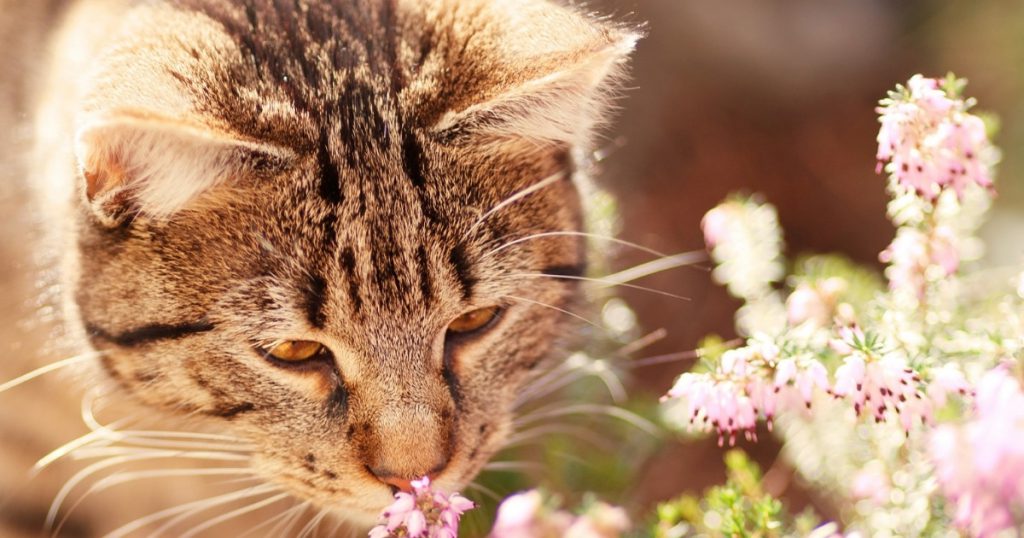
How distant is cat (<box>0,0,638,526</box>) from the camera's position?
0.92 metres

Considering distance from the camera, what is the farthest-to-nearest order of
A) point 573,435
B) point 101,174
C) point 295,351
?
point 573,435, point 295,351, point 101,174

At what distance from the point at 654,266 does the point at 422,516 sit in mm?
1126

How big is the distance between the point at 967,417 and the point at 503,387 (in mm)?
536

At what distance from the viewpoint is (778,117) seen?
2.37 metres

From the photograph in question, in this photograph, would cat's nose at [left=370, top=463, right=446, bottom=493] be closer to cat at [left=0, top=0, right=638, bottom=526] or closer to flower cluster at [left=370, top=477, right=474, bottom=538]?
cat at [left=0, top=0, right=638, bottom=526]

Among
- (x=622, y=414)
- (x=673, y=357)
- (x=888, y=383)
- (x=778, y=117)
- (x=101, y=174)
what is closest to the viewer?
(x=888, y=383)

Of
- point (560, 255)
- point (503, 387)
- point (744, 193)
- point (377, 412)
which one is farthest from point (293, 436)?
point (744, 193)

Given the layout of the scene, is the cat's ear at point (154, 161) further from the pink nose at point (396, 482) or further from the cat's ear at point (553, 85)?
the pink nose at point (396, 482)

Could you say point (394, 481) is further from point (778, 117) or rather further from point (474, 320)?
point (778, 117)

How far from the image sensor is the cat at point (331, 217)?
0.92m

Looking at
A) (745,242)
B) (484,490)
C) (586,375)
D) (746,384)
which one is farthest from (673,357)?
(746,384)

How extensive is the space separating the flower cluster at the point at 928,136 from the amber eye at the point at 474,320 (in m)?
0.47

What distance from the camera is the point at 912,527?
3.06ft

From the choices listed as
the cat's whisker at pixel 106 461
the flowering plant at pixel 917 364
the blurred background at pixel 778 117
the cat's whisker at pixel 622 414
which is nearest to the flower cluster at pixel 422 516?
the flowering plant at pixel 917 364
